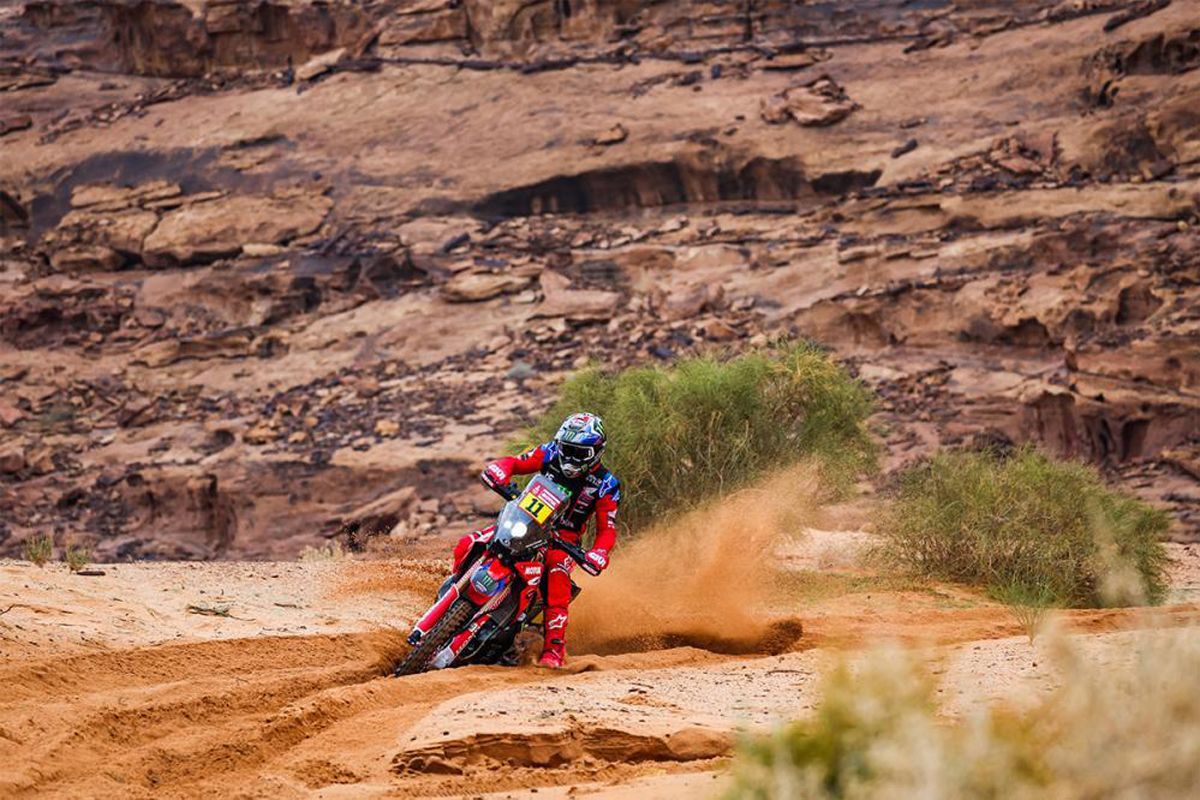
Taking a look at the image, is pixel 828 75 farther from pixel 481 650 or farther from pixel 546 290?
pixel 481 650

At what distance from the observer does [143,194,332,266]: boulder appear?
39781 millimetres

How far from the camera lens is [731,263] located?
35.2 meters

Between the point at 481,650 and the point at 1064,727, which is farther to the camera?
the point at 481,650

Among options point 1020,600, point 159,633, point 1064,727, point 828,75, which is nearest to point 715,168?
point 828,75

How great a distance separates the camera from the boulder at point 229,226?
131 ft

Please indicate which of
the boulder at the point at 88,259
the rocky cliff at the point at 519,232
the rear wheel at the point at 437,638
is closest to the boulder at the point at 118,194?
the rocky cliff at the point at 519,232

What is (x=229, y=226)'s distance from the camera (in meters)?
40.2

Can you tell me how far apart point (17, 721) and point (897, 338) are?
25.3 meters

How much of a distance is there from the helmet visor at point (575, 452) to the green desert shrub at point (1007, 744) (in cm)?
599

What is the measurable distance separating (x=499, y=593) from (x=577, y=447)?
4.03ft

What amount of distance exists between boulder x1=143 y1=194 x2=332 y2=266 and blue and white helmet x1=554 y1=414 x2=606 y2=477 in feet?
95.4

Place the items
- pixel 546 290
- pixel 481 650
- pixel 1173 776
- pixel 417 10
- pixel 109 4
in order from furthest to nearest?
pixel 109 4
pixel 417 10
pixel 546 290
pixel 481 650
pixel 1173 776

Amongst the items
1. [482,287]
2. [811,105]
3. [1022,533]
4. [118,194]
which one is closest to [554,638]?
[1022,533]

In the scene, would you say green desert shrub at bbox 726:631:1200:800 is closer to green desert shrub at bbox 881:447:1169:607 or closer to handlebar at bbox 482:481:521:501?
handlebar at bbox 482:481:521:501
